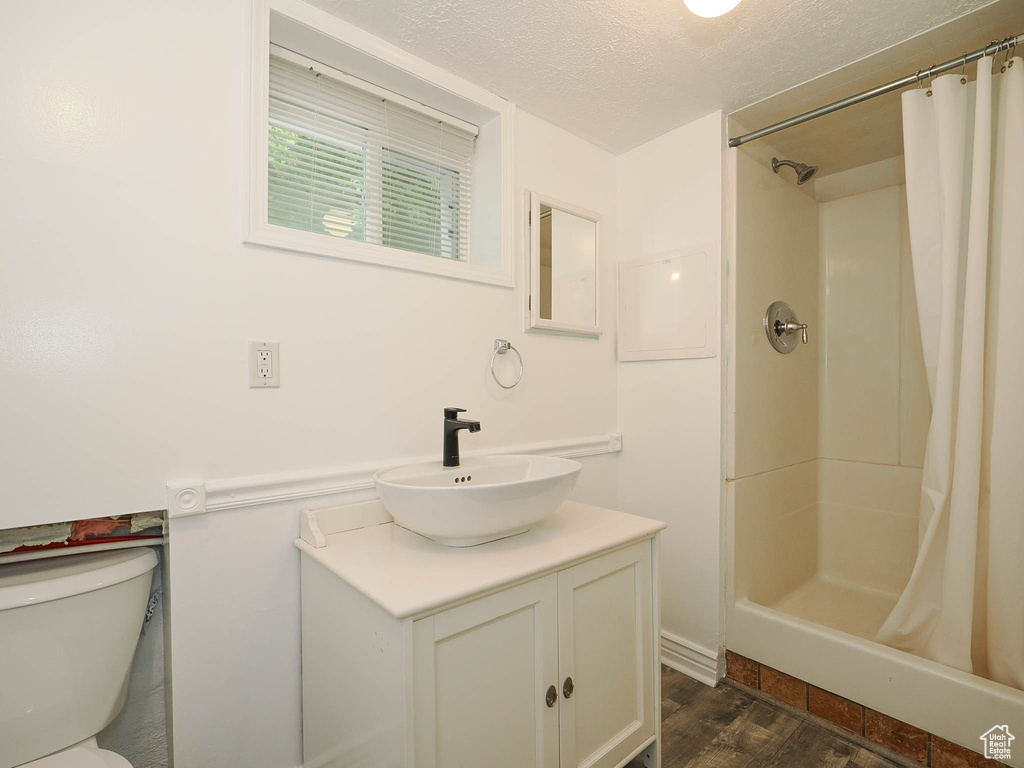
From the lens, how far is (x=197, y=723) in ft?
3.66

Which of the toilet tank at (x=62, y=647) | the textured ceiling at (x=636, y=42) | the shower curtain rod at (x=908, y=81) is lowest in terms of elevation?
the toilet tank at (x=62, y=647)

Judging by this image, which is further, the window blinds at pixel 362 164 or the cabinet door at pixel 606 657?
the window blinds at pixel 362 164

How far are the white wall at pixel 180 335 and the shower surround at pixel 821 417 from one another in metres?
1.41

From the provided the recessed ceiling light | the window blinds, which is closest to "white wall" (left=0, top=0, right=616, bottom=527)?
the window blinds

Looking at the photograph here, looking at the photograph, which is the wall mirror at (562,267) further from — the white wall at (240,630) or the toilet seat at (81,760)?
the toilet seat at (81,760)

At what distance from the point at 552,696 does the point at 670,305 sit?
57.9 inches

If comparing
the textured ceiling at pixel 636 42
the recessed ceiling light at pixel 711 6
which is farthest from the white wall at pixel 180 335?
the recessed ceiling light at pixel 711 6

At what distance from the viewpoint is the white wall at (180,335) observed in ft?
3.17

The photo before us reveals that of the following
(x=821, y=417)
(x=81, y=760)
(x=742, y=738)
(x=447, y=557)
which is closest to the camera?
(x=81, y=760)

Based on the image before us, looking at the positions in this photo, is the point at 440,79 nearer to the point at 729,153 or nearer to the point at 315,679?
the point at 729,153

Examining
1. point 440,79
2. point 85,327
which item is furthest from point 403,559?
point 440,79

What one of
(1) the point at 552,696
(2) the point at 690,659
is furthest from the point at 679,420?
(1) the point at 552,696

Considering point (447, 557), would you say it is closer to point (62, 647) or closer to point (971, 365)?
point (62, 647)

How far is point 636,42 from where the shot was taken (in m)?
1.44
